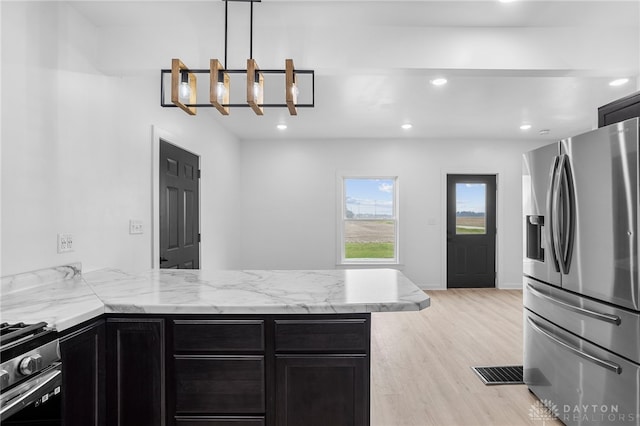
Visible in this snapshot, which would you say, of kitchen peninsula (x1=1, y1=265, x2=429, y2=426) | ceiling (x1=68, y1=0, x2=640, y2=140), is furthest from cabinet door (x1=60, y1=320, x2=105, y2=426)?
ceiling (x1=68, y1=0, x2=640, y2=140)

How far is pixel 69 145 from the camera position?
2295mm

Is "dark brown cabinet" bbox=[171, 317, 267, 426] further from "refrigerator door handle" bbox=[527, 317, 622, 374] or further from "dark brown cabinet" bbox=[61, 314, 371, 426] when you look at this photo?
"refrigerator door handle" bbox=[527, 317, 622, 374]

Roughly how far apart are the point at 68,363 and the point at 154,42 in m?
2.11

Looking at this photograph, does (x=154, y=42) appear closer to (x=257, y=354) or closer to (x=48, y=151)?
(x=48, y=151)

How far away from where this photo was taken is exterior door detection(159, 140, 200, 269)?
354 cm

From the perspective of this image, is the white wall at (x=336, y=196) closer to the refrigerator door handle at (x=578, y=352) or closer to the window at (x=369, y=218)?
the window at (x=369, y=218)

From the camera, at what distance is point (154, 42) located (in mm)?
2590

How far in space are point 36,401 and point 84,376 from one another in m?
0.31

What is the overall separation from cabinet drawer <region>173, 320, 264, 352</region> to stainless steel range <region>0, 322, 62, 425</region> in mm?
459

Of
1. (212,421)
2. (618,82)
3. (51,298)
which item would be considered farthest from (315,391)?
(618,82)

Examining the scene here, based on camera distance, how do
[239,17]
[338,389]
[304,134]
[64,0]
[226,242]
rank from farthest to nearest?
1. [304,134]
2. [226,242]
3. [239,17]
4. [64,0]
5. [338,389]

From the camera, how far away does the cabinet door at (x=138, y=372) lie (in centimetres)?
167

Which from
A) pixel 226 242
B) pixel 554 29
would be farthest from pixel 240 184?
pixel 554 29

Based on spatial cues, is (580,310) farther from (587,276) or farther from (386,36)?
(386,36)
